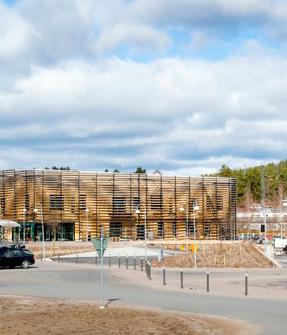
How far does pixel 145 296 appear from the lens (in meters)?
28.5

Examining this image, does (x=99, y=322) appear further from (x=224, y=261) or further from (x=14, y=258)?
(x=224, y=261)

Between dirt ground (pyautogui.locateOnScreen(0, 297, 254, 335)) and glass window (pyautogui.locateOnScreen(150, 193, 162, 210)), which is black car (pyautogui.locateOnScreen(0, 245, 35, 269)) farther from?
glass window (pyautogui.locateOnScreen(150, 193, 162, 210))

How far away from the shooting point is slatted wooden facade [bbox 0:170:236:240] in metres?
110

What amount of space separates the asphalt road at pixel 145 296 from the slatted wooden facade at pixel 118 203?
69094 millimetres

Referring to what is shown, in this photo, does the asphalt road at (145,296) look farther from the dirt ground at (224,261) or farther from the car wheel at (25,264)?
the dirt ground at (224,261)

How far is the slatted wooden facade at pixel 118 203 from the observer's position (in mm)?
110438

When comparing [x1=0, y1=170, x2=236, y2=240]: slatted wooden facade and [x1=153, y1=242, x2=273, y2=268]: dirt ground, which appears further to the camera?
[x1=0, y1=170, x2=236, y2=240]: slatted wooden facade

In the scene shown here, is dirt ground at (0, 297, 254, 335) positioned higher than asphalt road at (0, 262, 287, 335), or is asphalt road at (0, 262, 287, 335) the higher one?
dirt ground at (0, 297, 254, 335)

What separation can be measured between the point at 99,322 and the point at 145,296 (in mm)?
8553

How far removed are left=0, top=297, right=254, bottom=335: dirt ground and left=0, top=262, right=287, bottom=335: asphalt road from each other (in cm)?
127

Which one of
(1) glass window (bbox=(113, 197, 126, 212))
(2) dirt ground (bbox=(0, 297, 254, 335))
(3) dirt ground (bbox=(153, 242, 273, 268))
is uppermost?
(1) glass window (bbox=(113, 197, 126, 212))

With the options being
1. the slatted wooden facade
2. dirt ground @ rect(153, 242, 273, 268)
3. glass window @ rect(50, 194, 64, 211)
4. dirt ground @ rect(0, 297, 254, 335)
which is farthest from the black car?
glass window @ rect(50, 194, 64, 211)

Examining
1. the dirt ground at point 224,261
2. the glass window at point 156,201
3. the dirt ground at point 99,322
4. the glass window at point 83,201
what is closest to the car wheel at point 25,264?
the dirt ground at point 224,261

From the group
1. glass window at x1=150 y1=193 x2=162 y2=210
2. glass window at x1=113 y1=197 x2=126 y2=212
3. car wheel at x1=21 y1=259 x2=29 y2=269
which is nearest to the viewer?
car wheel at x1=21 y1=259 x2=29 y2=269
